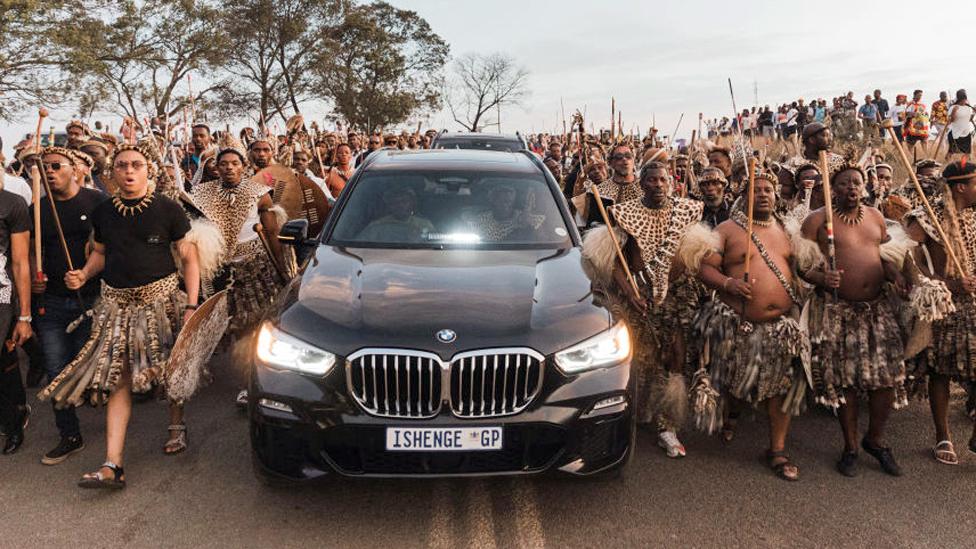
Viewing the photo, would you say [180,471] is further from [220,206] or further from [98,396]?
[220,206]

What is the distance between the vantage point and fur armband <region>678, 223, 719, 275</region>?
4.39 metres

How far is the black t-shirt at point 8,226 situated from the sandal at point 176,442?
122 centimetres

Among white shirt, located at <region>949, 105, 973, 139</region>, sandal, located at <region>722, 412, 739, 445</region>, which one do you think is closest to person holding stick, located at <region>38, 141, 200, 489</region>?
sandal, located at <region>722, 412, 739, 445</region>

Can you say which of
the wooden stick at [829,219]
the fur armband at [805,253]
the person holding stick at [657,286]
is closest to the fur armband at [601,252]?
the person holding stick at [657,286]

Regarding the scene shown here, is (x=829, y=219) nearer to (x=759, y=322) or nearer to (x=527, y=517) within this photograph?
(x=759, y=322)

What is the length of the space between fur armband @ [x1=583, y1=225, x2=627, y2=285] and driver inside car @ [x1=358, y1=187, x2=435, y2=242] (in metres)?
0.96

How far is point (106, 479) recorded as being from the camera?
386 cm

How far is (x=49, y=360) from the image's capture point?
446 centimetres

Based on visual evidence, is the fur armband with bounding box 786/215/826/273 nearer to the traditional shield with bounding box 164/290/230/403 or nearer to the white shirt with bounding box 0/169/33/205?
the traditional shield with bounding box 164/290/230/403

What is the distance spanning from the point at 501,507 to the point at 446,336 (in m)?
1.09

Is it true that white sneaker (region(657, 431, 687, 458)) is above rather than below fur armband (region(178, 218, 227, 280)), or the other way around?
below

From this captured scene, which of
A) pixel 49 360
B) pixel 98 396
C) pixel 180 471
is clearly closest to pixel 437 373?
pixel 180 471

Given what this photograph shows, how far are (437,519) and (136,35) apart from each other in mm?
31653

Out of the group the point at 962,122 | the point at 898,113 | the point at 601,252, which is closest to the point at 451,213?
the point at 601,252
